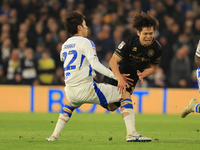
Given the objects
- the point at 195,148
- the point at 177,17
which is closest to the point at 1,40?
the point at 177,17

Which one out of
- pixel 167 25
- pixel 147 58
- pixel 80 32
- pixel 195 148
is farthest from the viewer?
pixel 167 25

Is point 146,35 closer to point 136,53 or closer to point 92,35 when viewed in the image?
point 136,53

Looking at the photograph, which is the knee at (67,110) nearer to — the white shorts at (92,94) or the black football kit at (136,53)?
the white shorts at (92,94)

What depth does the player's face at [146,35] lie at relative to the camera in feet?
16.4

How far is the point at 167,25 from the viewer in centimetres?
1185

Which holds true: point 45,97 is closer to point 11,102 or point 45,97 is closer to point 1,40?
point 11,102

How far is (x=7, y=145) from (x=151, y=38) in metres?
2.32

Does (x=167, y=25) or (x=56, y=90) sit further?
(x=167, y=25)

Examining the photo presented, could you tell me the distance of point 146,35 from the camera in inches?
198

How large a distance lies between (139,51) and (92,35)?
651 cm

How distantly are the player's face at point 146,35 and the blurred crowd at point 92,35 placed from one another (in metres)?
5.85

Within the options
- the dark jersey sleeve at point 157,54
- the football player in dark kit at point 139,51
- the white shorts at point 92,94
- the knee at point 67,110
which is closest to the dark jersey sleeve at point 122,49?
the football player in dark kit at point 139,51

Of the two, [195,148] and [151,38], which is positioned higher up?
[151,38]

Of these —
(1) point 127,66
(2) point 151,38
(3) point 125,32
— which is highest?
(3) point 125,32
